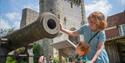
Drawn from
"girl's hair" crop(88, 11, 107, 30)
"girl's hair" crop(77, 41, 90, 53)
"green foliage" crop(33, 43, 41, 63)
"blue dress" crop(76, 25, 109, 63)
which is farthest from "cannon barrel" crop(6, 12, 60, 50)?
"green foliage" crop(33, 43, 41, 63)

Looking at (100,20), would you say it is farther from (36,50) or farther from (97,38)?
(36,50)

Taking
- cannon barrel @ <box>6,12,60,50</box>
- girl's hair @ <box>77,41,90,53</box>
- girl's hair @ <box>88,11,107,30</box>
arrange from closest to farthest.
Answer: girl's hair @ <box>88,11,107,30</box> < girl's hair @ <box>77,41,90,53</box> < cannon barrel @ <box>6,12,60,50</box>

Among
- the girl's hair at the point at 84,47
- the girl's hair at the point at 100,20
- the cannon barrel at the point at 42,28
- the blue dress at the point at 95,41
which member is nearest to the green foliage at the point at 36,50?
the cannon barrel at the point at 42,28

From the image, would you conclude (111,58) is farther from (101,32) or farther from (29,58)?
(101,32)

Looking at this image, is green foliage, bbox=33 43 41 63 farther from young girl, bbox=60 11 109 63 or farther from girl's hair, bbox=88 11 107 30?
girl's hair, bbox=88 11 107 30

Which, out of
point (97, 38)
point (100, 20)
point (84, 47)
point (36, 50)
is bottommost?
point (84, 47)

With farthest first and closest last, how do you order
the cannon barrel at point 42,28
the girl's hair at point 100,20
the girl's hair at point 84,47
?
the cannon barrel at point 42,28, the girl's hair at point 84,47, the girl's hair at point 100,20

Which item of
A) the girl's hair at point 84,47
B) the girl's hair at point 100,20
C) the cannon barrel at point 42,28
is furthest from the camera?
the cannon barrel at point 42,28

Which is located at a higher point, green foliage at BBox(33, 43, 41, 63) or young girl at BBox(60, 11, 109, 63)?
green foliage at BBox(33, 43, 41, 63)

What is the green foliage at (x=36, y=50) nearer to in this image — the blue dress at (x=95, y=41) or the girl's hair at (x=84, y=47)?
the blue dress at (x=95, y=41)

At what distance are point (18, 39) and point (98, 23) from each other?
226 centimetres

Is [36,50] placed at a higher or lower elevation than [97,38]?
higher

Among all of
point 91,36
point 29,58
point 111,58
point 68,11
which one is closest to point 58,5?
point 68,11

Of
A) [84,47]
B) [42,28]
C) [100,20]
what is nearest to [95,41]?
[84,47]
